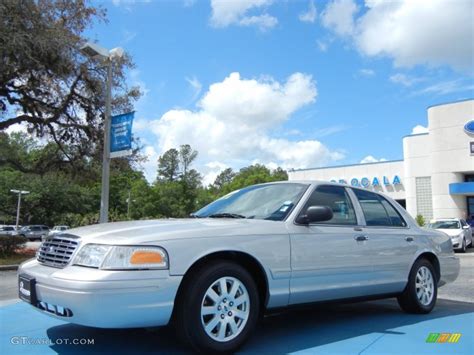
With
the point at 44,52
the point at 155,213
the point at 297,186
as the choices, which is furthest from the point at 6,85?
the point at 155,213

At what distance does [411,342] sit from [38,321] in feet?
13.3

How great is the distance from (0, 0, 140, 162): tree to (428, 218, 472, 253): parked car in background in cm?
1467

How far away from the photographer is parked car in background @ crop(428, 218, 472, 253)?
2064cm

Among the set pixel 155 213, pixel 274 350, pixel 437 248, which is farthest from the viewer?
pixel 155 213

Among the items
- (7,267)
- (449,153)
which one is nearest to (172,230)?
(7,267)

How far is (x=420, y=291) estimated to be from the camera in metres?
6.29

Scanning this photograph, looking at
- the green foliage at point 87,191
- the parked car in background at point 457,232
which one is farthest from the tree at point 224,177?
the parked car in background at point 457,232

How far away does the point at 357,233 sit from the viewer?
555cm

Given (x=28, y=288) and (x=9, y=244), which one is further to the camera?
(x=9, y=244)

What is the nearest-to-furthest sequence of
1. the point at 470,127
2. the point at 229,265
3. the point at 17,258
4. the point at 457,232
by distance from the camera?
the point at 229,265 → the point at 17,258 → the point at 457,232 → the point at 470,127

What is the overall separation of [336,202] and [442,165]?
114ft

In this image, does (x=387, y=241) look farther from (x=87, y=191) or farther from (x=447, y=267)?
(x=87, y=191)

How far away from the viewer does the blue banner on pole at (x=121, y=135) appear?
539 inches

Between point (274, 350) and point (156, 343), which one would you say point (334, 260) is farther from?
point (156, 343)
